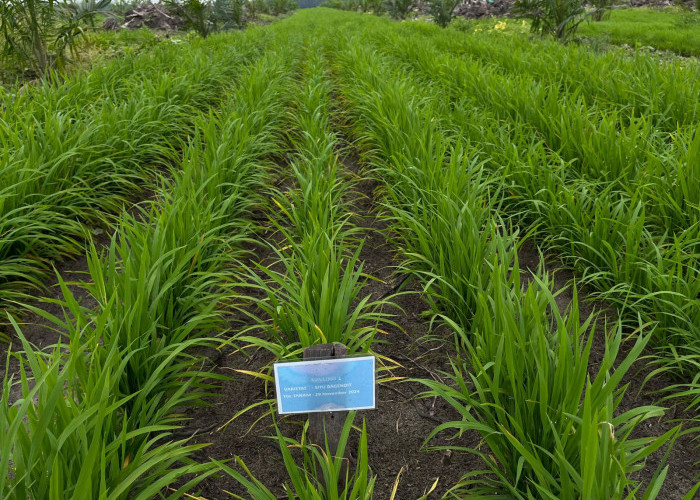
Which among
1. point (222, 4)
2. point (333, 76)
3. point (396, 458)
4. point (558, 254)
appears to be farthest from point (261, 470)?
point (222, 4)

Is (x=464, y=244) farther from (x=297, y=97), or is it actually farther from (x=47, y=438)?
(x=297, y=97)

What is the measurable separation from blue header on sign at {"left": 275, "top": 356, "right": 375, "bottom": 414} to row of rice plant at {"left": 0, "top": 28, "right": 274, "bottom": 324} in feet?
4.74

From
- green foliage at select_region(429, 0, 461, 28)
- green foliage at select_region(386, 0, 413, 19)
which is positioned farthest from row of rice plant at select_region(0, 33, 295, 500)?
green foliage at select_region(386, 0, 413, 19)

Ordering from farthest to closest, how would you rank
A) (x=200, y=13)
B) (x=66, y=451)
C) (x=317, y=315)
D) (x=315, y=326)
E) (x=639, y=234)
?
(x=200, y=13) → (x=639, y=234) → (x=317, y=315) → (x=315, y=326) → (x=66, y=451)

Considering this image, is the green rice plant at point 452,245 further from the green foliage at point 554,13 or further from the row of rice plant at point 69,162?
the green foliage at point 554,13

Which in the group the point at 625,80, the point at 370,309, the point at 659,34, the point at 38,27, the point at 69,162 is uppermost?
the point at 38,27

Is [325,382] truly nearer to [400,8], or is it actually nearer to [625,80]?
[625,80]

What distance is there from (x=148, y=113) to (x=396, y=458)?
305cm

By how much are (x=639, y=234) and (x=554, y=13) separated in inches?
297

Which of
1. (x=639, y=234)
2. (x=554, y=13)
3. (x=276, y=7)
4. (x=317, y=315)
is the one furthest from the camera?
(x=276, y=7)

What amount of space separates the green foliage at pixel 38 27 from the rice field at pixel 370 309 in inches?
69.1

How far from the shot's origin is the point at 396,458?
4.80 ft

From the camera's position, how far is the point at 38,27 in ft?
17.3

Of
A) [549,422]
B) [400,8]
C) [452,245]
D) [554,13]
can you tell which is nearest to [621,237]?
[452,245]
